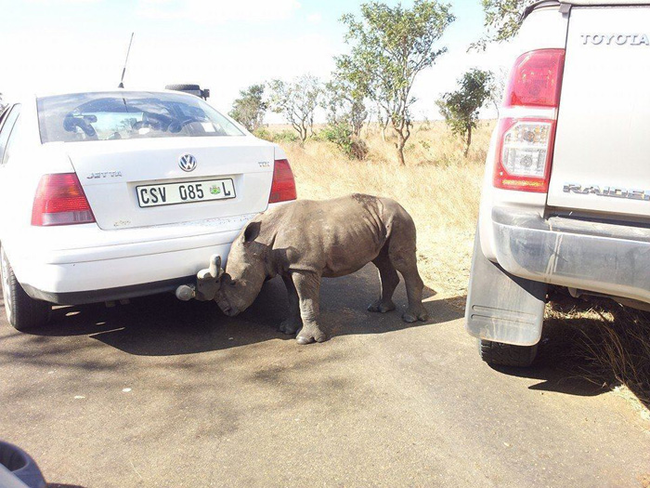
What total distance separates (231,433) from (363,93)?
14866 mm

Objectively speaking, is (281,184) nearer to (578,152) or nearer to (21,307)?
(21,307)

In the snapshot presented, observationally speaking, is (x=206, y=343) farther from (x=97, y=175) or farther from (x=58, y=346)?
(x=97, y=175)

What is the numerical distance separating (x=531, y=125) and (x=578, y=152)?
23 centimetres

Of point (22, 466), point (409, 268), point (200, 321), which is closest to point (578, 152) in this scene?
point (409, 268)

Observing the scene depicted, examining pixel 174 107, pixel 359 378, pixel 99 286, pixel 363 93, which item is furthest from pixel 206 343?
pixel 363 93

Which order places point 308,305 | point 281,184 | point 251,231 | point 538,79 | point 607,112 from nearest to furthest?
1. point 607,112
2. point 538,79
3. point 251,231
4. point 308,305
5. point 281,184

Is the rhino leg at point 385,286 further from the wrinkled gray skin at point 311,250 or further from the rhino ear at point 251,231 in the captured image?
the rhino ear at point 251,231

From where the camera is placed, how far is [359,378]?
3363mm

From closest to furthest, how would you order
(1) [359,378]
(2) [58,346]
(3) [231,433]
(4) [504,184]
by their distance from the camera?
(4) [504,184] < (3) [231,433] < (1) [359,378] < (2) [58,346]

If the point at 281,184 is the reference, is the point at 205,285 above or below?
below

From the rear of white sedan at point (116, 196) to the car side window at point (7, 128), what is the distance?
7 cm

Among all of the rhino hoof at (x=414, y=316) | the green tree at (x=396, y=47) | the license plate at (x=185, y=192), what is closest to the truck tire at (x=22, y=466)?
the license plate at (x=185, y=192)

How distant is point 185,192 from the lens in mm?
3758

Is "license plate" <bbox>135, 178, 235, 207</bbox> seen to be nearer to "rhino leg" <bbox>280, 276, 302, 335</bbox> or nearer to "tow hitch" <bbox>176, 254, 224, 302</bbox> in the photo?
"tow hitch" <bbox>176, 254, 224, 302</bbox>
